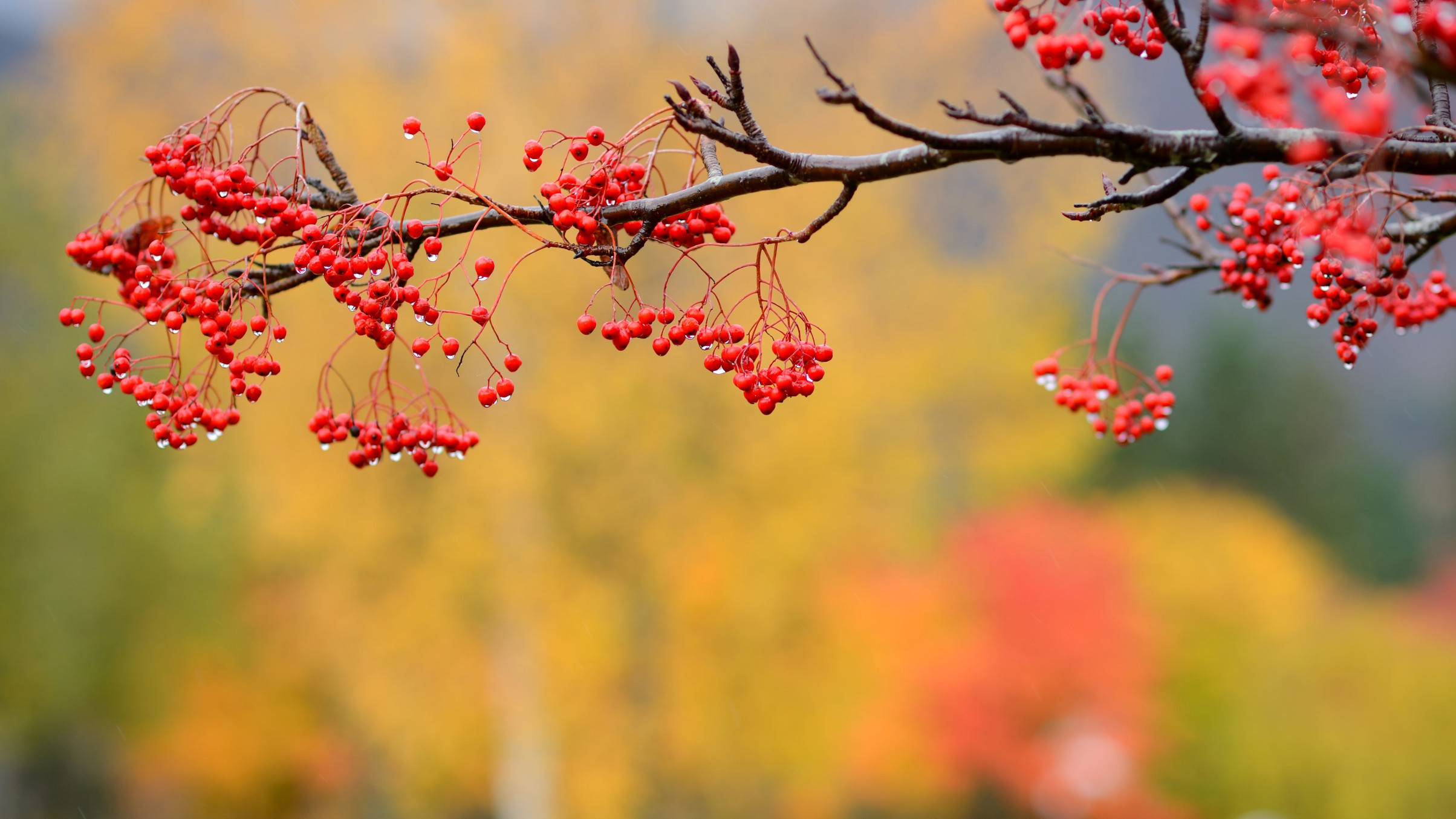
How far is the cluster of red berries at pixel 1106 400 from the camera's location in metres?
2.37

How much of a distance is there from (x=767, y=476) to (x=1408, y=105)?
30.6 ft

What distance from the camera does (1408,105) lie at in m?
1.35

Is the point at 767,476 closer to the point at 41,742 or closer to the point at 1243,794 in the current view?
the point at 1243,794

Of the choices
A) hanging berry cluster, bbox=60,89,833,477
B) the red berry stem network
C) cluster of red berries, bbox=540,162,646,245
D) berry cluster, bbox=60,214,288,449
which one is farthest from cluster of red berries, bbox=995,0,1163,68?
berry cluster, bbox=60,214,288,449

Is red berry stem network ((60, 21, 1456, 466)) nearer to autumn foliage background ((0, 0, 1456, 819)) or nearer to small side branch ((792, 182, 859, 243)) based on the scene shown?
small side branch ((792, 182, 859, 243))

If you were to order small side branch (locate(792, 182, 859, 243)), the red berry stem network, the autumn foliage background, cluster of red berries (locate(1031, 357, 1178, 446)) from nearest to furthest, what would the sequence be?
the red berry stem network → small side branch (locate(792, 182, 859, 243)) → cluster of red berries (locate(1031, 357, 1178, 446)) → the autumn foliage background

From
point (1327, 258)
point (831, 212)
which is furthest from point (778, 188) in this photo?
point (1327, 258)

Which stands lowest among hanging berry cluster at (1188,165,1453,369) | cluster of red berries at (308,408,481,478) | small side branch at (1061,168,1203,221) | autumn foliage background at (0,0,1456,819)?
cluster of red berries at (308,408,481,478)

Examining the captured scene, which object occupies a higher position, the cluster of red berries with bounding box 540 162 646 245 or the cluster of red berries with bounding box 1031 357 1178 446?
the cluster of red berries with bounding box 1031 357 1178 446

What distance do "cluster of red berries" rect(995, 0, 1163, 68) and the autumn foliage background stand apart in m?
8.28

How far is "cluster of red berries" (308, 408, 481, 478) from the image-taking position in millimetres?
1926

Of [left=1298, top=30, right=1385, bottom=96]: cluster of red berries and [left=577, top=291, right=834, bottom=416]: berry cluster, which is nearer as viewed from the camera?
[left=577, top=291, right=834, bottom=416]: berry cluster

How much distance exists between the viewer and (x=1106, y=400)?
2.37m

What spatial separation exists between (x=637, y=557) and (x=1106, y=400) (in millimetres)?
8821
